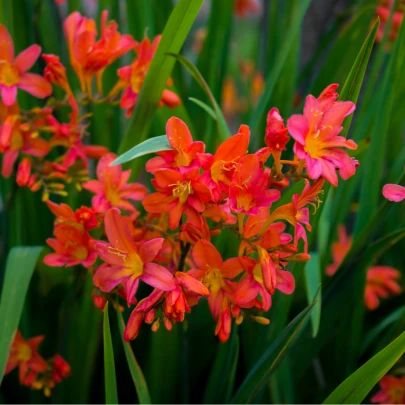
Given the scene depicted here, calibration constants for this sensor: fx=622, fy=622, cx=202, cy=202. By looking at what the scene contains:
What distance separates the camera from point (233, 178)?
2.35 ft

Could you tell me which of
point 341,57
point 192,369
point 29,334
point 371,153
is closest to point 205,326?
point 192,369

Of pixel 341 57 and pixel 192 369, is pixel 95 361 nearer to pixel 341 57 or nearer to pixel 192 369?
pixel 192 369

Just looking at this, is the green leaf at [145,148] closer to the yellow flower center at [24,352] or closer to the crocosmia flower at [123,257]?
the crocosmia flower at [123,257]

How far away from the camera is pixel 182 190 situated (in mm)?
722

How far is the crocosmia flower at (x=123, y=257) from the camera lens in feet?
2.44

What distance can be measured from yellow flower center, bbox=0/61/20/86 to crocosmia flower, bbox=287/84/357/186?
47cm

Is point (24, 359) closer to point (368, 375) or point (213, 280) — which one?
point (213, 280)

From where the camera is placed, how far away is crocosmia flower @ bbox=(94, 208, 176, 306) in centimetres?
74

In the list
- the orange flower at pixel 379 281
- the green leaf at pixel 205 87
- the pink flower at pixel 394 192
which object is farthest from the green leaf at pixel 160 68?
the orange flower at pixel 379 281

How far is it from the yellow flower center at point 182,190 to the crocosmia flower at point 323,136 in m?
0.13

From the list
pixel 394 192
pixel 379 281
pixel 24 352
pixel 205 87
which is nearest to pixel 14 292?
pixel 24 352

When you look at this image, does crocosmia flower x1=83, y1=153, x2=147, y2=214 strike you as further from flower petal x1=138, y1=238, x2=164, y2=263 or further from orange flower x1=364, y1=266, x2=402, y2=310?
orange flower x1=364, y1=266, x2=402, y2=310

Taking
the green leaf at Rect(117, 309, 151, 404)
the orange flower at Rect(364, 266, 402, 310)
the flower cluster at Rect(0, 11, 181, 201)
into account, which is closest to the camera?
the green leaf at Rect(117, 309, 151, 404)

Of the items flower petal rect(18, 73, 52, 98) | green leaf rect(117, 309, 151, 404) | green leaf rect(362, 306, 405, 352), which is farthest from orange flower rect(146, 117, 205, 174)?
green leaf rect(362, 306, 405, 352)
